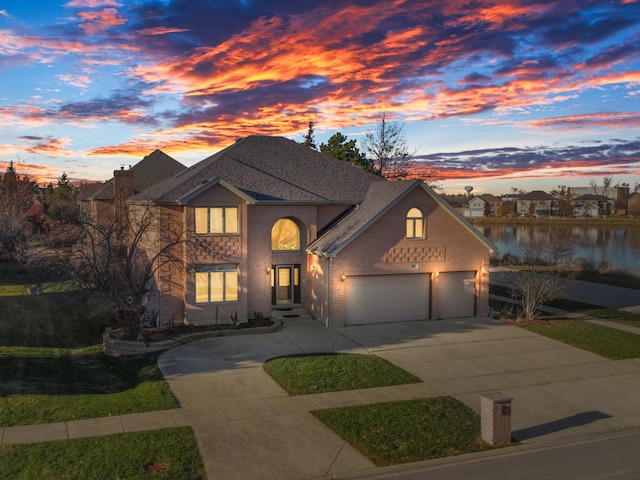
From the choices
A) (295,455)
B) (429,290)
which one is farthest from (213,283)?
(295,455)

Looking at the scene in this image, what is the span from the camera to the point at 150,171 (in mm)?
48750

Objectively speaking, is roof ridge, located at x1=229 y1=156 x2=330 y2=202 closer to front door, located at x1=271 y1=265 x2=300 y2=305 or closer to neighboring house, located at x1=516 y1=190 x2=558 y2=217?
front door, located at x1=271 y1=265 x2=300 y2=305

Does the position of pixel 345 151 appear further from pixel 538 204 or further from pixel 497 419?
pixel 538 204

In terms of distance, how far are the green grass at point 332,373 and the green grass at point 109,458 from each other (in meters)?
4.53

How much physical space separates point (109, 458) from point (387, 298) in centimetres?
1576

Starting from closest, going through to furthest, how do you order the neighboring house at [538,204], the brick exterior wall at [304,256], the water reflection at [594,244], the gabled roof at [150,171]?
the brick exterior wall at [304,256]
the gabled roof at [150,171]
the water reflection at [594,244]
the neighboring house at [538,204]

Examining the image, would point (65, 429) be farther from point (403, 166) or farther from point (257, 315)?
point (403, 166)

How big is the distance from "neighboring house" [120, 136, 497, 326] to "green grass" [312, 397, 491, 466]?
9.86 meters

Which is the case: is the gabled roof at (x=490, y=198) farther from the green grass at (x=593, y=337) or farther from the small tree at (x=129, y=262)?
the small tree at (x=129, y=262)

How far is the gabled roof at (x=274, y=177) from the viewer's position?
2593 cm

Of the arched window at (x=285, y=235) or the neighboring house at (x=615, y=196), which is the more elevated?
the neighboring house at (x=615, y=196)

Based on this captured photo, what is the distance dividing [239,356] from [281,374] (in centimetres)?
279

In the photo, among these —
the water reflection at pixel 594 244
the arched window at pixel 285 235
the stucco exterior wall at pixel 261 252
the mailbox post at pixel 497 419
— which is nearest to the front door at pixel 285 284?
the arched window at pixel 285 235

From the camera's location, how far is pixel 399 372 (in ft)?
59.0
